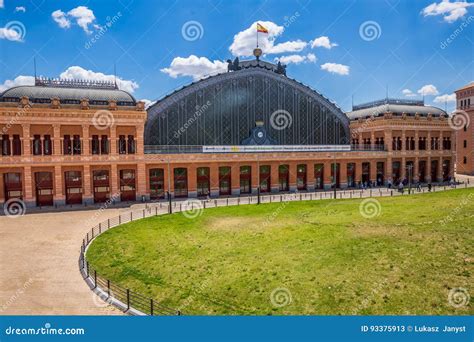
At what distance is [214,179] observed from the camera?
57.7 m

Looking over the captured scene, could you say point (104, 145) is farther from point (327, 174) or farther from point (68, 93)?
point (327, 174)

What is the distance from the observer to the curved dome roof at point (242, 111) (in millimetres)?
61344

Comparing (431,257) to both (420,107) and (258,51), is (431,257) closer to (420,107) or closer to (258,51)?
(258,51)

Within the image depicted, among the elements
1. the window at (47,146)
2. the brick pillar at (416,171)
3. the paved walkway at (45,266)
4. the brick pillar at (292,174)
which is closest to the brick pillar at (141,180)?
the paved walkway at (45,266)

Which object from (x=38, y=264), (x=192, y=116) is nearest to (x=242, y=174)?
(x=192, y=116)

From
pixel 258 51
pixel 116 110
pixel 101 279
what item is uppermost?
pixel 258 51

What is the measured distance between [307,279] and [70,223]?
2883 cm

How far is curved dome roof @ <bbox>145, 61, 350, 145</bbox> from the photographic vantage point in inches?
2415

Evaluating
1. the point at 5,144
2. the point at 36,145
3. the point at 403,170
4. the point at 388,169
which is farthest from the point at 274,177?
the point at 5,144

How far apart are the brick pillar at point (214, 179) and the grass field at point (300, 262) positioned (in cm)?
2112

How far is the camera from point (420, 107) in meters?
82.2

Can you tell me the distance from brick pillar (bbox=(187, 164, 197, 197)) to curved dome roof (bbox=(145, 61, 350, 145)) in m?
7.34

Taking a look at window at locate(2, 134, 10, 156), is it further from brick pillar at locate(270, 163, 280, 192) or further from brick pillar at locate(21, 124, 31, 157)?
brick pillar at locate(270, 163, 280, 192)

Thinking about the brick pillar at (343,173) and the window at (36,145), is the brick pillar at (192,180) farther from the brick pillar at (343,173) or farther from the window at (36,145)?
the brick pillar at (343,173)
